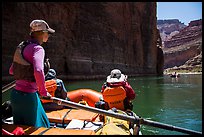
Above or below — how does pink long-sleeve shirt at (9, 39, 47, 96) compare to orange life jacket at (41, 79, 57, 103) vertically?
above

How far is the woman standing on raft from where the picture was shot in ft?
9.63

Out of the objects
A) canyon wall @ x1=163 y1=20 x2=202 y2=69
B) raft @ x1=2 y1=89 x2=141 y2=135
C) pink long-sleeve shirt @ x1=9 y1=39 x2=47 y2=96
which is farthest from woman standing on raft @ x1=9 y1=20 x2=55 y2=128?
canyon wall @ x1=163 y1=20 x2=202 y2=69

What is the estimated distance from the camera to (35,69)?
2873 millimetres

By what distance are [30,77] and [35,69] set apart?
0.83 feet

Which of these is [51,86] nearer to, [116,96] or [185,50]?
[116,96]

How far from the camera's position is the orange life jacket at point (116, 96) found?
4.66 m

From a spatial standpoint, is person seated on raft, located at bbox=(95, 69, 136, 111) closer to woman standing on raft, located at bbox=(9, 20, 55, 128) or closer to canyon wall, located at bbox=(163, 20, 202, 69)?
woman standing on raft, located at bbox=(9, 20, 55, 128)

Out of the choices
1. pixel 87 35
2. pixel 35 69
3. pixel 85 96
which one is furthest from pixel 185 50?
pixel 35 69

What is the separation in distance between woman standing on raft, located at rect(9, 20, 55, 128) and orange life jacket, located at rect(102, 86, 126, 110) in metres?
1.67

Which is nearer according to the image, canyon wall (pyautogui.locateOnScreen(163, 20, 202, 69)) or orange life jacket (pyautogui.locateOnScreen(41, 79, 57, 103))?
orange life jacket (pyautogui.locateOnScreen(41, 79, 57, 103))

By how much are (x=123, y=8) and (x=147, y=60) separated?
12.6m

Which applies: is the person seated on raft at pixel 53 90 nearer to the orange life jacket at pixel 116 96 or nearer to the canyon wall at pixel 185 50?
the orange life jacket at pixel 116 96

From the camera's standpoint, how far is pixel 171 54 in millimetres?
124625

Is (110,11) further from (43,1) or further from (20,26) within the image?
(20,26)
